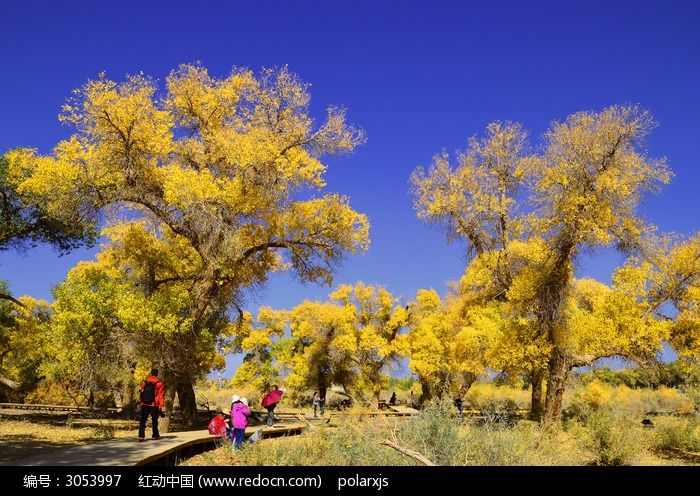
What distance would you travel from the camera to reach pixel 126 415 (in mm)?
26656

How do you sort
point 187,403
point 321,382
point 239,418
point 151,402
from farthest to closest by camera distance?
point 321,382 → point 187,403 → point 151,402 → point 239,418

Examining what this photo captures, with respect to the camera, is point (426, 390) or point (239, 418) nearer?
point (239, 418)

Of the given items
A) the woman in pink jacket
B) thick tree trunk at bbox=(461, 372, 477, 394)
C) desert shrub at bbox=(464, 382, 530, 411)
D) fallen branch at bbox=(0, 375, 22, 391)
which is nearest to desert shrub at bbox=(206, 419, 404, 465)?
the woman in pink jacket

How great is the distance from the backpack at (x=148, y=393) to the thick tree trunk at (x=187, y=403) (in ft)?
27.4

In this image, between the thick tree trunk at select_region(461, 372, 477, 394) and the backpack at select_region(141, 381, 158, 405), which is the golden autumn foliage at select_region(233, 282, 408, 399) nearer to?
the thick tree trunk at select_region(461, 372, 477, 394)

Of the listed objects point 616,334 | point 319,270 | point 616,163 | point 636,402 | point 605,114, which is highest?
point 605,114

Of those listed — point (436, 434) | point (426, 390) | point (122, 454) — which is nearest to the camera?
point (122, 454)

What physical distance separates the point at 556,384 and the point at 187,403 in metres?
14.0

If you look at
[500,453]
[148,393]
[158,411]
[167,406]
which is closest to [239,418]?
[158,411]

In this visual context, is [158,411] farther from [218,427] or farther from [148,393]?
[218,427]

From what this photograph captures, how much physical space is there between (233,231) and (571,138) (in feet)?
37.4

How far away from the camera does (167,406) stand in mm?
17625
